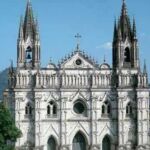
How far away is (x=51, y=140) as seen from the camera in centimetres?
4794

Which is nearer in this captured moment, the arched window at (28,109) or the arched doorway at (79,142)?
the arched window at (28,109)

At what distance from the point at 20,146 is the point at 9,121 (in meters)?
6.32

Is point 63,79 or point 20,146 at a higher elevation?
point 63,79

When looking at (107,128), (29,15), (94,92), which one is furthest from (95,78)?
(29,15)

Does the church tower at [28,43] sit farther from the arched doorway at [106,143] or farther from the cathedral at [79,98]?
the arched doorway at [106,143]

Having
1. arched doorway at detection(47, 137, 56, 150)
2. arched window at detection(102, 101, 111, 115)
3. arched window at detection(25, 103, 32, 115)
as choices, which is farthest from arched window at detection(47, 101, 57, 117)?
arched window at detection(102, 101, 111, 115)

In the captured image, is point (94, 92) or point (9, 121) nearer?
point (9, 121)

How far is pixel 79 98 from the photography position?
48.2 meters

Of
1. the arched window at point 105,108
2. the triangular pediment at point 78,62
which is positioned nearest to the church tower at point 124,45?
the triangular pediment at point 78,62

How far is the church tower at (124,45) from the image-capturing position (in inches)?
1917

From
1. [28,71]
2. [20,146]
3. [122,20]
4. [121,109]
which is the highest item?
[122,20]

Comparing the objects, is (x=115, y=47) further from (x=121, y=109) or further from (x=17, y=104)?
(x=17, y=104)

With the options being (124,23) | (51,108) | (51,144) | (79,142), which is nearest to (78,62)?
(51,108)

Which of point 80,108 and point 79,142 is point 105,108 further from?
point 79,142
